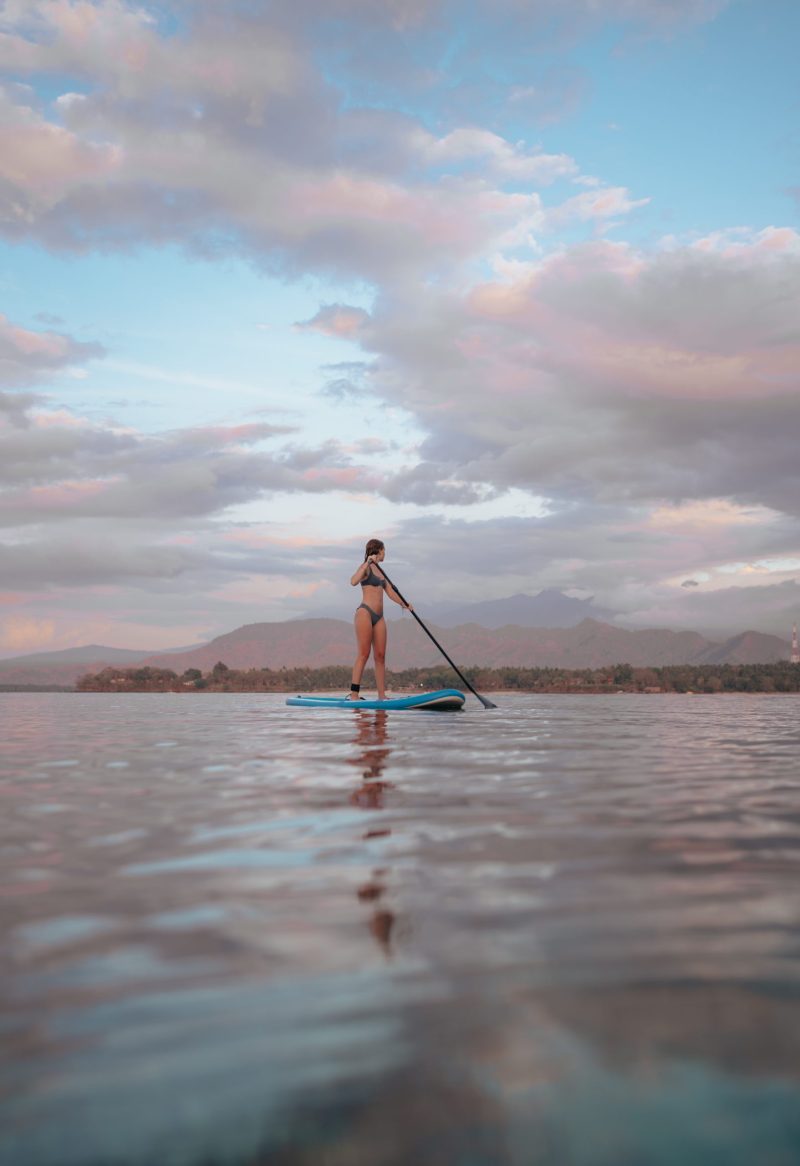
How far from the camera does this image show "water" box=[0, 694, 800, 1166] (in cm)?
150

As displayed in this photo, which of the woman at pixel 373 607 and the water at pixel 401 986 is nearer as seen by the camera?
the water at pixel 401 986

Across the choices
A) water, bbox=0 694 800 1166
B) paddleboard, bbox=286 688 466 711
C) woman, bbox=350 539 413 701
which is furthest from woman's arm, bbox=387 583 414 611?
water, bbox=0 694 800 1166

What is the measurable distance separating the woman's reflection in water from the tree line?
84.8m

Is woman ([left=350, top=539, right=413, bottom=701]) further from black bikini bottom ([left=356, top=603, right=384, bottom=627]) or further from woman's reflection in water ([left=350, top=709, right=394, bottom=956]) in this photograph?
woman's reflection in water ([left=350, top=709, right=394, bottom=956])

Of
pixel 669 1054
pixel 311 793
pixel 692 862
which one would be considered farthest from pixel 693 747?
pixel 669 1054

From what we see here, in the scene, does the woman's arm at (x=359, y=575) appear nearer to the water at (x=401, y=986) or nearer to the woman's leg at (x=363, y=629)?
the woman's leg at (x=363, y=629)

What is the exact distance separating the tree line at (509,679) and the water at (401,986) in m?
91.4

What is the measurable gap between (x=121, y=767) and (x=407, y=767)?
2.50m

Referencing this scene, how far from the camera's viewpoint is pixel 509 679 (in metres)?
112

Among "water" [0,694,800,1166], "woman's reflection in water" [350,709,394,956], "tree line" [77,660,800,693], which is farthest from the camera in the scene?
"tree line" [77,660,800,693]

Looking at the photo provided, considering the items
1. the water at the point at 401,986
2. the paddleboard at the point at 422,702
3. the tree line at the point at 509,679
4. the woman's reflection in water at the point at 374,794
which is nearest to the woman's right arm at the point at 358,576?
the paddleboard at the point at 422,702

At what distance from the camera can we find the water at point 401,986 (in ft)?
4.93

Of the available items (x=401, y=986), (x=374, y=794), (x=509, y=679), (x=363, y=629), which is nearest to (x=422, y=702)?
(x=363, y=629)

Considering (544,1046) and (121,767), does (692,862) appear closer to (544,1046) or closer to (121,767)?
(544,1046)
